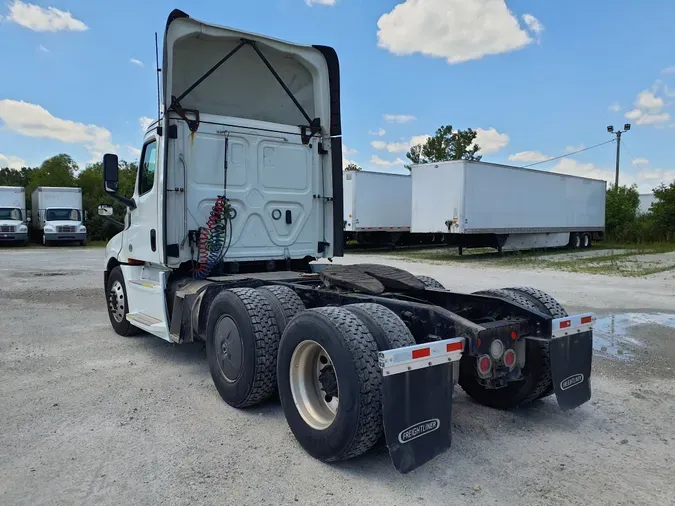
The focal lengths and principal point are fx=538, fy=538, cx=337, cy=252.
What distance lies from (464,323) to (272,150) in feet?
11.8

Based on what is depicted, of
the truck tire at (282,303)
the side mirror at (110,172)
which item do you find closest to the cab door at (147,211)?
the side mirror at (110,172)

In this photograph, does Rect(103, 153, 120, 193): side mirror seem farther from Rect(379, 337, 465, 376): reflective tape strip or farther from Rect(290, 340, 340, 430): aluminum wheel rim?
Rect(379, 337, 465, 376): reflective tape strip

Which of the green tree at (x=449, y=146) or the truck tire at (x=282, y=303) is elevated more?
the green tree at (x=449, y=146)

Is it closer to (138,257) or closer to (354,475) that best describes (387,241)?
(138,257)

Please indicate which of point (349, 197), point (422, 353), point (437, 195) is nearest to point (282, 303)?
point (422, 353)

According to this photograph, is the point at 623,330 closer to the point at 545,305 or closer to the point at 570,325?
the point at 545,305

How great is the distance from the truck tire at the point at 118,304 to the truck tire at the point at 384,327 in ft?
14.4

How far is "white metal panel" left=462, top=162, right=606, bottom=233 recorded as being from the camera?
1988 cm

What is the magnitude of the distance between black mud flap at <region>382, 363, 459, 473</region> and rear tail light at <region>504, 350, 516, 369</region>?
2.08 ft

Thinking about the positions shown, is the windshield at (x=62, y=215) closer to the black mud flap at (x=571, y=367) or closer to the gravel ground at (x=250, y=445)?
the gravel ground at (x=250, y=445)

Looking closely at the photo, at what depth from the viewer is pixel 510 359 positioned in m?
3.80

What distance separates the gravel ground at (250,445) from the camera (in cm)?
318

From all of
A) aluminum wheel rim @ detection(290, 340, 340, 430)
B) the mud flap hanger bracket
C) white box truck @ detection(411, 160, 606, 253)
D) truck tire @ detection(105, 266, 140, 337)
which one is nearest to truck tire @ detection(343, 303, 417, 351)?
aluminum wheel rim @ detection(290, 340, 340, 430)

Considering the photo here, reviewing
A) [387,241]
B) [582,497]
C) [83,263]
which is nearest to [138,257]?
[582,497]
